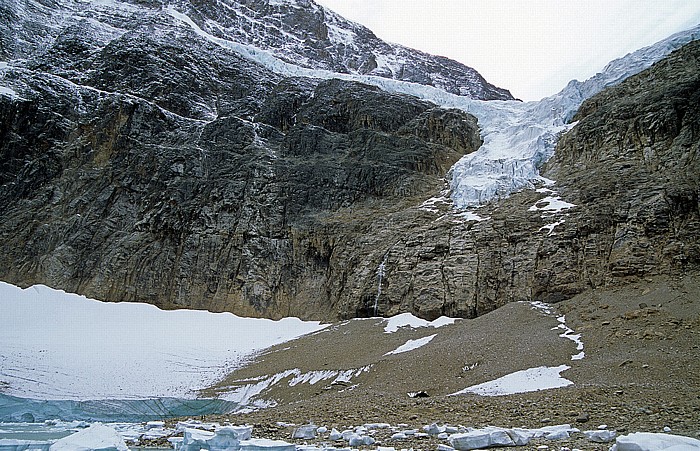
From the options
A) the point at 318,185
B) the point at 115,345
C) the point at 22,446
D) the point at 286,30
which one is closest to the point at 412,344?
the point at 115,345

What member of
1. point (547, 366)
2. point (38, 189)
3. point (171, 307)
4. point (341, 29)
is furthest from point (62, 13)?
point (547, 366)

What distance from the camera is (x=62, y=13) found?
3194 inches

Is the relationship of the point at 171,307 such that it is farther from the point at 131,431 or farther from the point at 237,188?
the point at 131,431

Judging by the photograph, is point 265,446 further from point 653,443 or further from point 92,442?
point 653,443

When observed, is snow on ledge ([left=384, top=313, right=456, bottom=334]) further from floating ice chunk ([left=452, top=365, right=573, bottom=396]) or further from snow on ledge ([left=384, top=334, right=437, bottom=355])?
floating ice chunk ([left=452, top=365, right=573, bottom=396])

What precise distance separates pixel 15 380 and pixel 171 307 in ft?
56.8

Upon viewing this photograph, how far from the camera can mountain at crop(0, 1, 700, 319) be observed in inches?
1319

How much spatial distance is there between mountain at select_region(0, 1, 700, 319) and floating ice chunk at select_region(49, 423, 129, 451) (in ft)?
88.3

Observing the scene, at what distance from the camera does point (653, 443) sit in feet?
23.9

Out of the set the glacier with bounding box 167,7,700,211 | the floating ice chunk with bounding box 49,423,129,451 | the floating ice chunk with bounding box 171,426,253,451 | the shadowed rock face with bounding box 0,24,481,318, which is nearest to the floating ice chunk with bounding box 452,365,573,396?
the floating ice chunk with bounding box 171,426,253,451

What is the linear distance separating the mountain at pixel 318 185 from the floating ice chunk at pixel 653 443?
23570mm

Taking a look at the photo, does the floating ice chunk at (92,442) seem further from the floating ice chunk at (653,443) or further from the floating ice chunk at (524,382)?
the floating ice chunk at (524,382)

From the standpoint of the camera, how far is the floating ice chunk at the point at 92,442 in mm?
8977

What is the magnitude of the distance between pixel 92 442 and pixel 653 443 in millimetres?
9160
